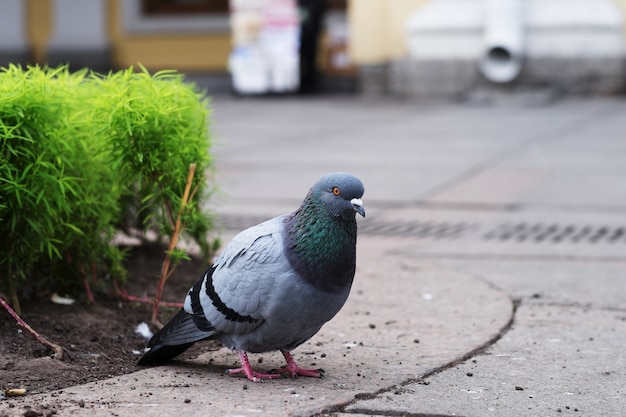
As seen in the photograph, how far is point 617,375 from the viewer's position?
3.44m

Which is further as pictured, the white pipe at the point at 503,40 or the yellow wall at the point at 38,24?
the yellow wall at the point at 38,24

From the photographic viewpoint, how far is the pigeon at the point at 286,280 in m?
3.21

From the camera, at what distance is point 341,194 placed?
3199 millimetres

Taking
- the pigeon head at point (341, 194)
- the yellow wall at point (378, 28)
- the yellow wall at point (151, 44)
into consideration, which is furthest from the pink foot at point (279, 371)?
the yellow wall at point (151, 44)

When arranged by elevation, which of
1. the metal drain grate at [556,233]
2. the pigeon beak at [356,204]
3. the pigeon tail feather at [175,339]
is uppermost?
the pigeon beak at [356,204]

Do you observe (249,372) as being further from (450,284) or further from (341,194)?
(450,284)

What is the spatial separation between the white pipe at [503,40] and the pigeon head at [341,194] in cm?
1082

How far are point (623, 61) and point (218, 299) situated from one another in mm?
11653

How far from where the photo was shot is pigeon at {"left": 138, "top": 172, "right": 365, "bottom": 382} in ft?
10.5

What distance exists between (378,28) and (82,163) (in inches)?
459

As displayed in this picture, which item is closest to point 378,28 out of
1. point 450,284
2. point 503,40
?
point 503,40

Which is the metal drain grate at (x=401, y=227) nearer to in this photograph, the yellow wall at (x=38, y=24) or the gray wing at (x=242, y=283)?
the gray wing at (x=242, y=283)

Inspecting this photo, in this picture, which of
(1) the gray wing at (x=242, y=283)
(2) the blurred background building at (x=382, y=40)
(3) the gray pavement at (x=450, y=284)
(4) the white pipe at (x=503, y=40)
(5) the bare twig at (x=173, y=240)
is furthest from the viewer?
(2) the blurred background building at (x=382, y=40)

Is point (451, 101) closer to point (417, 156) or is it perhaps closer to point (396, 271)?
point (417, 156)
